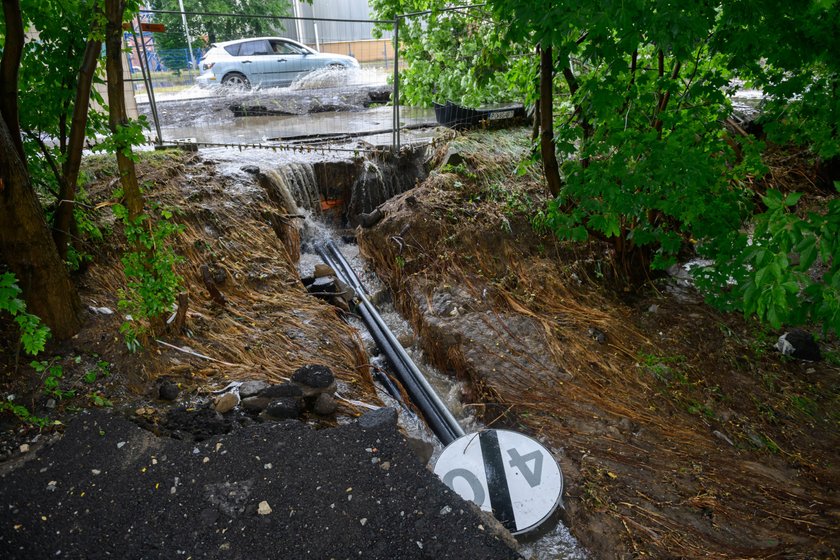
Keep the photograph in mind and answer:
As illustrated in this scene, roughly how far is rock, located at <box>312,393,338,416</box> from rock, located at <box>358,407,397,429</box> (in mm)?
361

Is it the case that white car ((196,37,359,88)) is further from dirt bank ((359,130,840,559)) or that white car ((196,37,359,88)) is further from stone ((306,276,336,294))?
stone ((306,276,336,294))

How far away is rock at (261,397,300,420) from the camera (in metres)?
3.23

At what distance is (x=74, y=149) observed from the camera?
11.5ft

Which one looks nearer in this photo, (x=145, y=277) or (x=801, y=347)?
(x=145, y=277)

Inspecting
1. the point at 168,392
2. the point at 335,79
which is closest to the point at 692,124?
the point at 168,392

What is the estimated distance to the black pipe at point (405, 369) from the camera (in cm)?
399

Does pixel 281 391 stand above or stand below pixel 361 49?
below

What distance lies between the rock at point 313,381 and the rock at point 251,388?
20 cm

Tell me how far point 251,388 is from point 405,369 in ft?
5.29

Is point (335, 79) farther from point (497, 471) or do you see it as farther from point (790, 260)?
point (790, 260)

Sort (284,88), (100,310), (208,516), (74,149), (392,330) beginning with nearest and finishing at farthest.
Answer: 1. (208,516)
2. (74,149)
3. (100,310)
4. (392,330)
5. (284,88)

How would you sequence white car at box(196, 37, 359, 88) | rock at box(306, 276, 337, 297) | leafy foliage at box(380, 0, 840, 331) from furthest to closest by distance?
1. white car at box(196, 37, 359, 88)
2. rock at box(306, 276, 337, 297)
3. leafy foliage at box(380, 0, 840, 331)

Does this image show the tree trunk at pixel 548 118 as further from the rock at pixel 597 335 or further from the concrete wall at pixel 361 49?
the concrete wall at pixel 361 49

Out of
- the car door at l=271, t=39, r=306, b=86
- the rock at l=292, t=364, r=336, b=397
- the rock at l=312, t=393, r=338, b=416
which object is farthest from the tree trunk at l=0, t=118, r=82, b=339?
the car door at l=271, t=39, r=306, b=86
